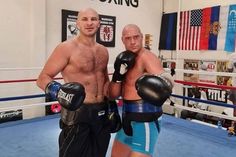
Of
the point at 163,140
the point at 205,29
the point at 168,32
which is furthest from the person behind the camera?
the point at 168,32

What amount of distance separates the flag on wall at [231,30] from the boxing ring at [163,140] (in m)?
1.50

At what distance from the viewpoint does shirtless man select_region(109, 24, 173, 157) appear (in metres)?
1.78

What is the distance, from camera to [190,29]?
16.8 ft

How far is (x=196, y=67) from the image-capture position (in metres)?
5.11

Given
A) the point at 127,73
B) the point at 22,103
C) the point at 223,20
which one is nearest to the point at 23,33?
the point at 22,103

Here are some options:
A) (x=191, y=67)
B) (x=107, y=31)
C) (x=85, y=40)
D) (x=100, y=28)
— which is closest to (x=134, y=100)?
(x=85, y=40)

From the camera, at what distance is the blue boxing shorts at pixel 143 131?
1776 millimetres

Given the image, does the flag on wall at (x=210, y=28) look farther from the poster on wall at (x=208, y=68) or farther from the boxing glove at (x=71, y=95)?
the boxing glove at (x=71, y=95)

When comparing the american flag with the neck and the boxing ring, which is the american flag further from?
the neck

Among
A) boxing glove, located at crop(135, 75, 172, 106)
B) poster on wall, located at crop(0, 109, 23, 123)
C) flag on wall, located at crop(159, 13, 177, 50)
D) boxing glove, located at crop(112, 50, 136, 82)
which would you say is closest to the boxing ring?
poster on wall, located at crop(0, 109, 23, 123)

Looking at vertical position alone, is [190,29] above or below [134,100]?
above

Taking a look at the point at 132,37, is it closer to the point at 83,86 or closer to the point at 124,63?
the point at 124,63

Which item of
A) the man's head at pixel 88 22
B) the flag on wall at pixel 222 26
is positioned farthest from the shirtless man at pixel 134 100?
the flag on wall at pixel 222 26

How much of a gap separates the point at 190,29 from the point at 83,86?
387 centimetres
